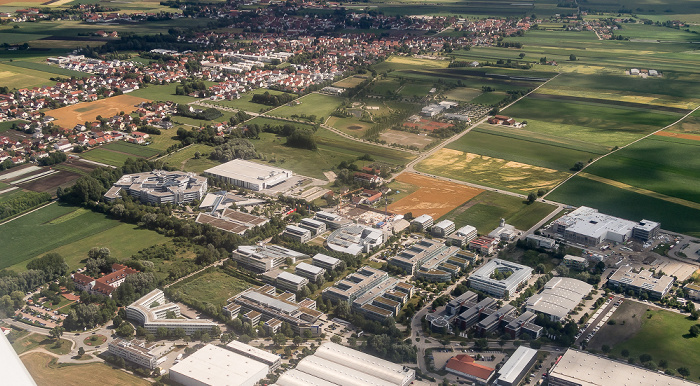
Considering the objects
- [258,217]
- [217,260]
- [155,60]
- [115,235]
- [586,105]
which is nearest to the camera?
[217,260]

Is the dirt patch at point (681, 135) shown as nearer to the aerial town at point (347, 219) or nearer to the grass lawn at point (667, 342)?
the aerial town at point (347, 219)

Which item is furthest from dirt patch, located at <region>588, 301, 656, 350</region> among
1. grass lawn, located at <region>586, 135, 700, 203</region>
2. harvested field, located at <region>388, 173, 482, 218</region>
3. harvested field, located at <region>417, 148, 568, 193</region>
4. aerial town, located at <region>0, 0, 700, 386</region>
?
grass lawn, located at <region>586, 135, 700, 203</region>

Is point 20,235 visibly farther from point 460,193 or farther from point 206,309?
point 460,193

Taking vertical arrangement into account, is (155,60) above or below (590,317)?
above

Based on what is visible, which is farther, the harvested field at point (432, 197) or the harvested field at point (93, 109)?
the harvested field at point (93, 109)

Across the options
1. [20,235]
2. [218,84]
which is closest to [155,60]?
[218,84]

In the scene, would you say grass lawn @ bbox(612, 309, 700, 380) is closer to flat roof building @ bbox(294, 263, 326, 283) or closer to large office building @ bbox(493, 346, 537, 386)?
large office building @ bbox(493, 346, 537, 386)

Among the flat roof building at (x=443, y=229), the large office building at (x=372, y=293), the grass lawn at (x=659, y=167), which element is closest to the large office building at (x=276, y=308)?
the large office building at (x=372, y=293)
